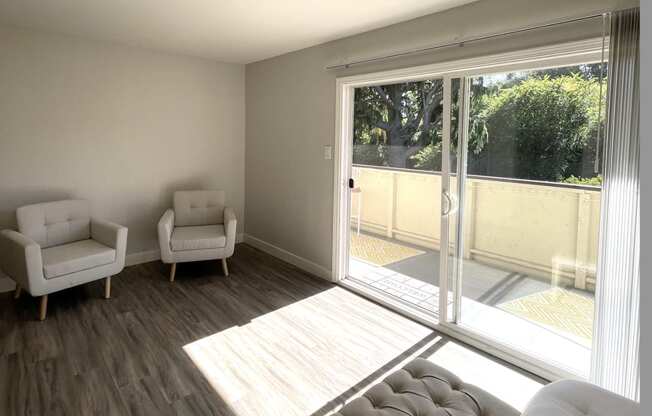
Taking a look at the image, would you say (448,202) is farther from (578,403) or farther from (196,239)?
(196,239)

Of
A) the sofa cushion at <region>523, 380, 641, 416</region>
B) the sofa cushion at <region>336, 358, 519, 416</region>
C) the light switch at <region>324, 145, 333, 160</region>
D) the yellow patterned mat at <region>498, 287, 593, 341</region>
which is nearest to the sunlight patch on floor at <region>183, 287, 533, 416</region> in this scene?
the yellow patterned mat at <region>498, 287, 593, 341</region>

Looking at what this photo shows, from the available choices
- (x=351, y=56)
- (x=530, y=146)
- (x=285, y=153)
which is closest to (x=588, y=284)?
(x=530, y=146)

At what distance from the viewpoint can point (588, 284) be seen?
2361 millimetres

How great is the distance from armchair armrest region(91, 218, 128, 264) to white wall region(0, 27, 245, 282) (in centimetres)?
58

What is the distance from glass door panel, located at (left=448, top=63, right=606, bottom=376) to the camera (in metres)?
2.33

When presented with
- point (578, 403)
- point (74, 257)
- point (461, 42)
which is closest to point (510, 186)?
point (461, 42)

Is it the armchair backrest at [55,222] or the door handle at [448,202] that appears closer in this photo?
the door handle at [448,202]

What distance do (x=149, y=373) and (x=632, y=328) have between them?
2632 mm

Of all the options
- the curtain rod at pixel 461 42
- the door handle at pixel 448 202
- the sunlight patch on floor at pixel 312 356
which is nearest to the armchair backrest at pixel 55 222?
the sunlight patch on floor at pixel 312 356

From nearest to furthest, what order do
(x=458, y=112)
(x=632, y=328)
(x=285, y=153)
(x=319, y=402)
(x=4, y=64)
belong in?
(x=632, y=328) < (x=319, y=402) < (x=458, y=112) < (x=4, y=64) < (x=285, y=153)

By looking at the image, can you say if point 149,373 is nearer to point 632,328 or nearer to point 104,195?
point 104,195

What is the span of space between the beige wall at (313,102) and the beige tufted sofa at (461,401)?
182cm

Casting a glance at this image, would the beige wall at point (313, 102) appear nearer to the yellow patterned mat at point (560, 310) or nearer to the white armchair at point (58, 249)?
the yellow patterned mat at point (560, 310)

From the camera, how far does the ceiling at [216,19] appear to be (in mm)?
2789
